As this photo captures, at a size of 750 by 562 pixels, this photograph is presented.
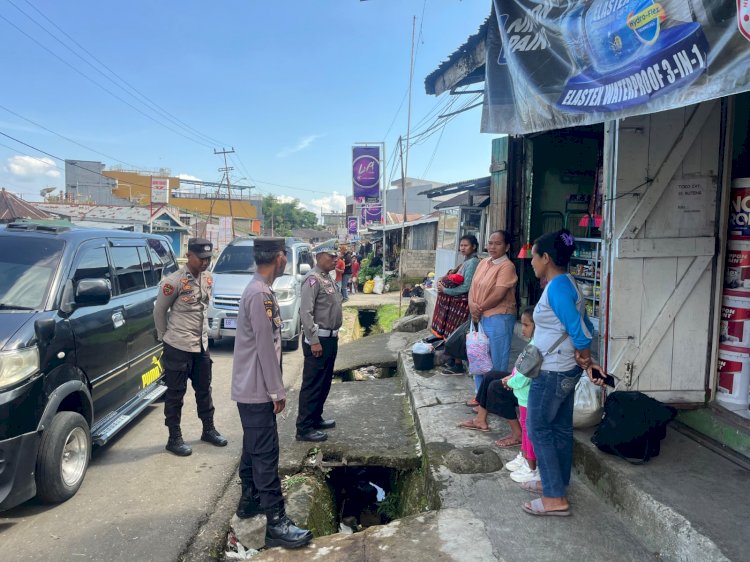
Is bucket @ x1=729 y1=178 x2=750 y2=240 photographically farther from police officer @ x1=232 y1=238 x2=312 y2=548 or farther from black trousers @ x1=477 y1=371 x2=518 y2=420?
police officer @ x1=232 y1=238 x2=312 y2=548

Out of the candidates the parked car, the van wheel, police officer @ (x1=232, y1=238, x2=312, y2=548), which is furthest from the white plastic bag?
the parked car

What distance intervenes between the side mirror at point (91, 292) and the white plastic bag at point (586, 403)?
3.56 meters

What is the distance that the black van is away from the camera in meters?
3.07

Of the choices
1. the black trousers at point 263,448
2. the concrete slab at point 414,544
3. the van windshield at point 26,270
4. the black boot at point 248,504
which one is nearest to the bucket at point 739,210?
the concrete slab at point 414,544

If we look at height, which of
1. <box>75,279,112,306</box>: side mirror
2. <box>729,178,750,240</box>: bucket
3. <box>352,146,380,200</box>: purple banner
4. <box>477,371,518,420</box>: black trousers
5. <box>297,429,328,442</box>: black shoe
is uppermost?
<box>352,146,380,200</box>: purple banner

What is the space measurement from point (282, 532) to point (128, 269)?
336 centimetres

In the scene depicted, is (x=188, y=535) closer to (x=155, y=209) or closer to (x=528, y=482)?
(x=528, y=482)

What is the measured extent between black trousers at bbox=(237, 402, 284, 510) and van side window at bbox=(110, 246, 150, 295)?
8.35ft

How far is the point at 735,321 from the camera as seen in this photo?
352 centimetres

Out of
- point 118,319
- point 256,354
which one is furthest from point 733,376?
point 118,319

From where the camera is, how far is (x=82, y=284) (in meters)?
3.69

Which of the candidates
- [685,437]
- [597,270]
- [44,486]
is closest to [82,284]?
[44,486]

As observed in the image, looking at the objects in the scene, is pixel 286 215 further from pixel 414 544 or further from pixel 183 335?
pixel 414 544

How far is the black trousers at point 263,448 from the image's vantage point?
3.00 m
